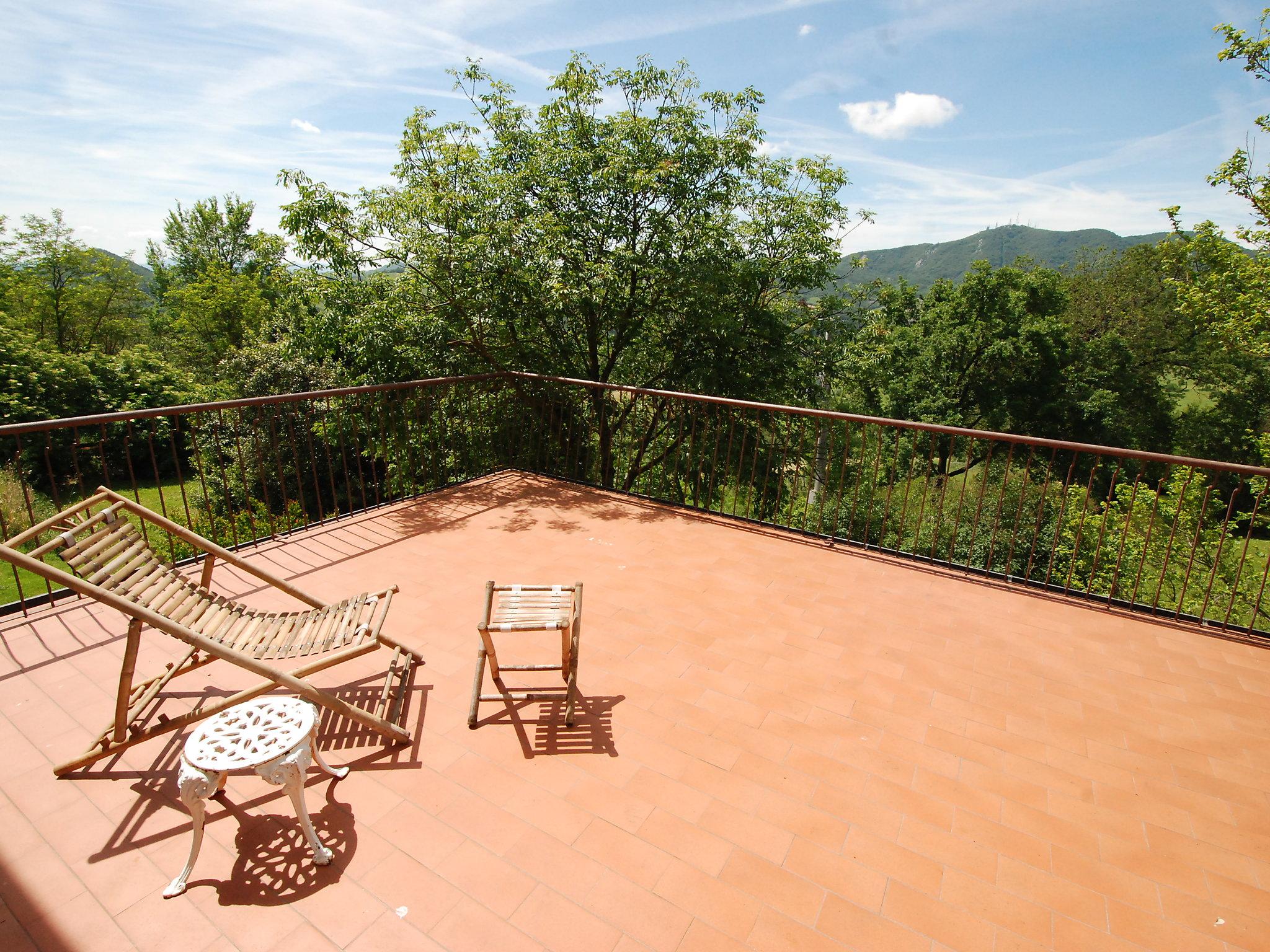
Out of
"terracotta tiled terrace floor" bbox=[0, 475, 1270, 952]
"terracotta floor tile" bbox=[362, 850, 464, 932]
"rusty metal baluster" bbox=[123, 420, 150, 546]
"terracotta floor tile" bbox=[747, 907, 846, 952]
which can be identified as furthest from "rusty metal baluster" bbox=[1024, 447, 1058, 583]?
"rusty metal baluster" bbox=[123, 420, 150, 546]

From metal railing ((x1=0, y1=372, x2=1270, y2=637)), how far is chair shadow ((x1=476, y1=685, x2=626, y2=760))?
64.0 inches

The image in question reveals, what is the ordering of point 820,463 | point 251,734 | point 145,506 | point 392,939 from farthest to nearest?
point 820,463 < point 145,506 < point 251,734 < point 392,939

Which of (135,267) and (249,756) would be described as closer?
(249,756)

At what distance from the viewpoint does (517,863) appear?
6.09 feet

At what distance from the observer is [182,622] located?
2.22 metres

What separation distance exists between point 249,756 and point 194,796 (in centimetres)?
17

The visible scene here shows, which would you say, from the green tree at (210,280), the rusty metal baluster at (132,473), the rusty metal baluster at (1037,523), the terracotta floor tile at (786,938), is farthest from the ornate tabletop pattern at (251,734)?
the green tree at (210,280)

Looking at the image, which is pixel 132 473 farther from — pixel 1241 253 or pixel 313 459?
pixel 1241 253

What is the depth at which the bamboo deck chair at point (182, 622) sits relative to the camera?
206cm

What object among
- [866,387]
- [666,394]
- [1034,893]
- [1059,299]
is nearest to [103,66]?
[666,394]

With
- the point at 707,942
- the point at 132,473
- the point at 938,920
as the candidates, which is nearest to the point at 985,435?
the point at 938,920

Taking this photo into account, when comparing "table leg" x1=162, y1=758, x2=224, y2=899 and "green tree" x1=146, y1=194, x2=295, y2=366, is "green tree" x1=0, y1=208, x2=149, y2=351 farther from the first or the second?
"table leg" x1=162, y1=758, x2=224, y2=899

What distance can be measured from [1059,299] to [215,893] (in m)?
24.2

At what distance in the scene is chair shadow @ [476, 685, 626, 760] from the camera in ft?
7.72
